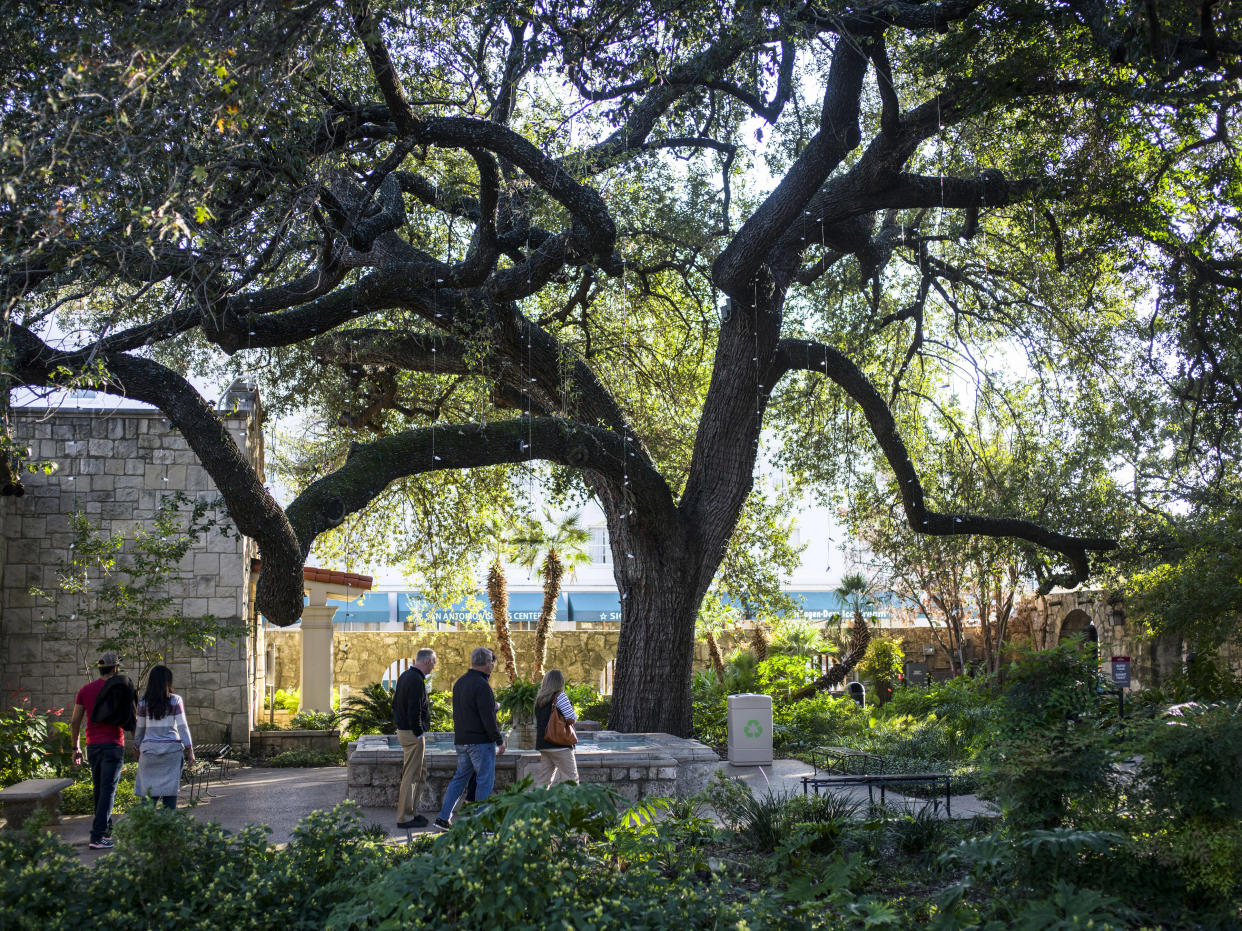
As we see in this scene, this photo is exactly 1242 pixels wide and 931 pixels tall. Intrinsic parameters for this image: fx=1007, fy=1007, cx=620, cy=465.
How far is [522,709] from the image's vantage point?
10.3 meters

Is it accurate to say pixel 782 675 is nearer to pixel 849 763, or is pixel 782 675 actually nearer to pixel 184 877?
pixel 849 763

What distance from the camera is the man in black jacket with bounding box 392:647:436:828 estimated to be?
833 centimetres

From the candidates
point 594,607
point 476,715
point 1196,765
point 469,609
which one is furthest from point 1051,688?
point 594,607

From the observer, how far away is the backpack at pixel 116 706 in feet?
26.1

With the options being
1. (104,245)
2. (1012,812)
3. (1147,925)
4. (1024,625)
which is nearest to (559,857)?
(1012,812)

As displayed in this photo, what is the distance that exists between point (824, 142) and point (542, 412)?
5.08 m

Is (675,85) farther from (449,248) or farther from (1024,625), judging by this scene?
(1024,625)

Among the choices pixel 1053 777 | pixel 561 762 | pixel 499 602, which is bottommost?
pixel 561 762

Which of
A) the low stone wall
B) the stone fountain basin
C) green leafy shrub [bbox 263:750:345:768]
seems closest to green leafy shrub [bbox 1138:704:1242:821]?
the stone fountain basin

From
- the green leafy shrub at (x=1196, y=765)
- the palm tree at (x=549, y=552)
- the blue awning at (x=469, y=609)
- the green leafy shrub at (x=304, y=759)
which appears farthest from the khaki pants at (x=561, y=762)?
the palm tree at (x=549, y=552)

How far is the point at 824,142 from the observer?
34.2 ft

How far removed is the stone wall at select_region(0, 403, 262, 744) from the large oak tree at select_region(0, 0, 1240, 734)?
1.59 meters

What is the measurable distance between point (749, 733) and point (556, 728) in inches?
199

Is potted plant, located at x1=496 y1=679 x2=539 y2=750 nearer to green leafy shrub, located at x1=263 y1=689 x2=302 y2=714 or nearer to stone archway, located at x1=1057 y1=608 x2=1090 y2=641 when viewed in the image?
green leafy shrub, located at x1=263 y1=689 x2=302 y2=714
